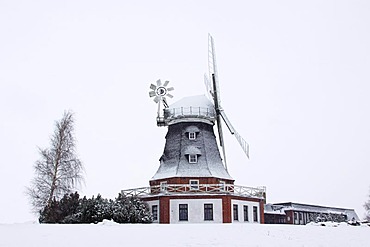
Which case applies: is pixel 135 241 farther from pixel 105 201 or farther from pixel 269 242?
pixel 105 201

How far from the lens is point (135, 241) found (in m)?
17.2

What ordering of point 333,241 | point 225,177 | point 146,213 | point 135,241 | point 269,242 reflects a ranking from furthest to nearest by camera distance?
1. point 225,177
2. point 146,213
3. point 333,241
4. point 269,242
5. point 135,241

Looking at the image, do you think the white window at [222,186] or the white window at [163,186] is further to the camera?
the white window at [163,186]

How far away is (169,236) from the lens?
1888 cm

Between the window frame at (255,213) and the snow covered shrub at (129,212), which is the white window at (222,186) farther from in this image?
the snow covered shrub at (129,212)

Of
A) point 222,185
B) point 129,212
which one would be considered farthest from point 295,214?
point 129,212

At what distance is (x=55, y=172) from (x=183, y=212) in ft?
31.8

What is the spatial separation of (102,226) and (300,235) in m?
9.22

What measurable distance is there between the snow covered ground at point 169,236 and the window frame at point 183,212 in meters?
11.1

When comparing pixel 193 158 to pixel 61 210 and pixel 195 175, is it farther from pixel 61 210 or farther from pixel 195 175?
pixel 61 210

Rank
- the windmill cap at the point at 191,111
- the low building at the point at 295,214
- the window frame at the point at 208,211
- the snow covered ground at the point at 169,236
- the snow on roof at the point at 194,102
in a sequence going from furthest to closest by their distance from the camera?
1. the low building at the point at 295,214
2. the snow on roof at the point at 194,102
3. the windmill cap at the point at 191,111
4. the window frame at the point at 208,211
5. the snow covered ground at the point at 169,236

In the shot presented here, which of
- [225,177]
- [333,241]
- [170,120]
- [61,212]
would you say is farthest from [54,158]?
[333,241]

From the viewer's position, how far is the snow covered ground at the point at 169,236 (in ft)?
54.8

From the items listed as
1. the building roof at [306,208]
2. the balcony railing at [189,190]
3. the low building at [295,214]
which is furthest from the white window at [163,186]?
the building roof at [306,208]
